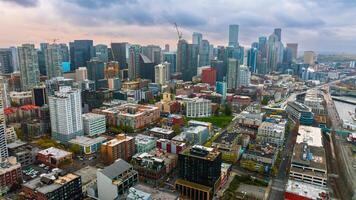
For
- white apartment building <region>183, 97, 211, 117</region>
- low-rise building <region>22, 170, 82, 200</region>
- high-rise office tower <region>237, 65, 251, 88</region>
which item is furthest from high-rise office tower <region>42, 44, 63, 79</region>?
high-rise office tower <region>237, 65, 251, 88</region>

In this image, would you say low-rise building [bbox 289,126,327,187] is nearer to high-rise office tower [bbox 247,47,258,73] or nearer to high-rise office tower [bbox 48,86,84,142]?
high-rise office tower [bbox 48,86,84,142]

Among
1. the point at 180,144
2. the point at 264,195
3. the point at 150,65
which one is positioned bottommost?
the point at 264,195

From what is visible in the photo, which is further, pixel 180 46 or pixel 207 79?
pixel 180 46

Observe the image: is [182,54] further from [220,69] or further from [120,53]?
[120,53]

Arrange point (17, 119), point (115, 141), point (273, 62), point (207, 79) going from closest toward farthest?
point (115, 141)
point (17, 119)
point (207, 79)
point (273, 62)

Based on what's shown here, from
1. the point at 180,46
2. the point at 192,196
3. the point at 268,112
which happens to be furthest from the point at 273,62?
the point at 192,196

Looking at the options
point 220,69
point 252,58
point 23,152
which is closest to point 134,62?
point 220,69

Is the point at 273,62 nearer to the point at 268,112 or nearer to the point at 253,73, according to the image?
the point at 253,73
